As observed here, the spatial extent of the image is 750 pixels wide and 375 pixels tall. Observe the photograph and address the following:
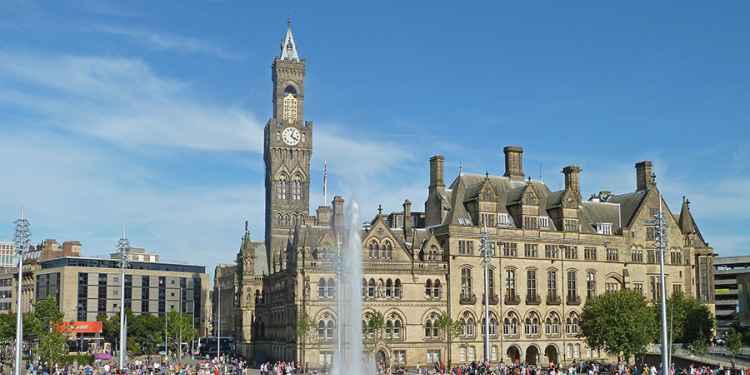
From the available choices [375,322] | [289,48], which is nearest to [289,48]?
[289,48]

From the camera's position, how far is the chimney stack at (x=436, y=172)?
9788 centimetres

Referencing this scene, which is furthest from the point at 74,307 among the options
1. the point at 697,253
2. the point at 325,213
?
the point at 697,253

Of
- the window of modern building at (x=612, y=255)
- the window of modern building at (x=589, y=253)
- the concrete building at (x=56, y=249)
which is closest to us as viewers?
the window of modern building at (x=589, y=253)

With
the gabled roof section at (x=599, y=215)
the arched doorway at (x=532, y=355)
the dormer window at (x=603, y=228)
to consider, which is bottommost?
the arched doorway at (x=532, y=355)

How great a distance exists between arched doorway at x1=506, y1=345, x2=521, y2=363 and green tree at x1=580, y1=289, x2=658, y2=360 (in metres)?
11.4

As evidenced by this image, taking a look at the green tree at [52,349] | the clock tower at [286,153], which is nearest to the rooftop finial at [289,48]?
the clock tower at [286,153]

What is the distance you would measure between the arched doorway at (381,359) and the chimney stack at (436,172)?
20416 millimetres

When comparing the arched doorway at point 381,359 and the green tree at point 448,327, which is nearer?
the arched doorway at point 381,359

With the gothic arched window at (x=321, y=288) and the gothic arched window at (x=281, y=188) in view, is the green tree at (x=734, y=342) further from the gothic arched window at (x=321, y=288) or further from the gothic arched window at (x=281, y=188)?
the gothic arched window at (x=281, y=188)

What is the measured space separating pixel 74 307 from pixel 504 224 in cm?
9140

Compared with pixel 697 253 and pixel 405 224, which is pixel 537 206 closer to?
pixel 405 224

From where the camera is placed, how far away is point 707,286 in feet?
360

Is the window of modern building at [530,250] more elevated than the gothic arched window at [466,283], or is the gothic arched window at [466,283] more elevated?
the window of modern building at [530,250]

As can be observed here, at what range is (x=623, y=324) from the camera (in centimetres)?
8200
